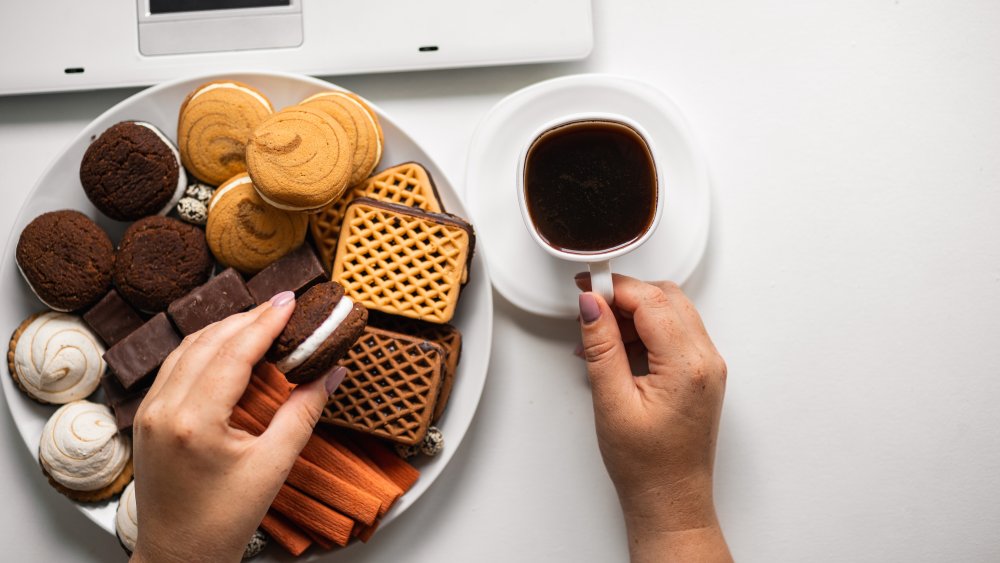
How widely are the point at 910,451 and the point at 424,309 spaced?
97cm

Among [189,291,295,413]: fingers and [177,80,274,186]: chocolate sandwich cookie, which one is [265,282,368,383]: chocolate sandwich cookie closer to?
[189,291,295,413]: fingers

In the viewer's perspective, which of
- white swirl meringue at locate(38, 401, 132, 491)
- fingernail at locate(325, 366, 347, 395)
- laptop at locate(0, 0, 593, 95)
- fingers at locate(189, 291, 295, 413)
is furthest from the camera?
laptop at locate(0, 0, 593, 95)

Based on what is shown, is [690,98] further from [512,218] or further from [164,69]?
[164,69]

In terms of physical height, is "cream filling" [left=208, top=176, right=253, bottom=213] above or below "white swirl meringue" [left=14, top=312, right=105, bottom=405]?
above

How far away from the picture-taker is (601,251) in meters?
1.10

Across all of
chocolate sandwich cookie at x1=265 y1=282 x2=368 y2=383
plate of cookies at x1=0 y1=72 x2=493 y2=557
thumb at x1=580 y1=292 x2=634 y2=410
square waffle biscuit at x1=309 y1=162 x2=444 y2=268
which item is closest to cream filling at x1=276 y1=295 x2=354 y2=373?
chocolate sandwich cookie at x1=265 y1=282 x2=368 y2=383

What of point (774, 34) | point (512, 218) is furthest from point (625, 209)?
point (774, 34)

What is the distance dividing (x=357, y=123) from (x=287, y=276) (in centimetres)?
27

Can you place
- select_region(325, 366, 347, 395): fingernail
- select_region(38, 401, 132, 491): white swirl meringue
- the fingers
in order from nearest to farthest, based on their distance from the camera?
the fingers, select_region(325, 366, 347, 395): fingernail, select_region(38, 401, 132, 491): white swirl meringue

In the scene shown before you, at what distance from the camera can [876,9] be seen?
1344 mm

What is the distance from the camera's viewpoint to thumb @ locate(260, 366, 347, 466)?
3.03 feet

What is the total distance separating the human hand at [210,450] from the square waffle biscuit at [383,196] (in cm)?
27


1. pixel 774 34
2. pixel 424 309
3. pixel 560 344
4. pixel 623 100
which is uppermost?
pixel 774 34

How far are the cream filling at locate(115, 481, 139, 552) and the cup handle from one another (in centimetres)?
80
